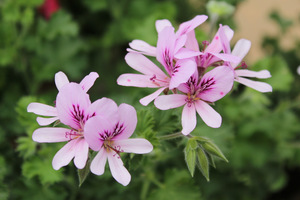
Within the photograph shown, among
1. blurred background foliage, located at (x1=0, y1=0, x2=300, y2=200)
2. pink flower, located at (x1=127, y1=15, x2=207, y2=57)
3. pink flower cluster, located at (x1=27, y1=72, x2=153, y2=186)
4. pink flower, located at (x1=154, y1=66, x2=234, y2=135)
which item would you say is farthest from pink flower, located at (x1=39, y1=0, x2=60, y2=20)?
pink flower, located at (x1=154, y1=66, x2=234, y2=135)

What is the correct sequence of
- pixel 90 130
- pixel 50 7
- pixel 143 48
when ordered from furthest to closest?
pixel 50 7, pixel 143 48, pixel 90 130

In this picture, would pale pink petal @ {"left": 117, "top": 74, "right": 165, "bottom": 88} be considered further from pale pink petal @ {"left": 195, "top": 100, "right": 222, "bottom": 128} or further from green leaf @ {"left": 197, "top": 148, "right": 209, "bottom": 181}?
green leaf @ {"left": 197, "top": 148, "right": 209, "bottom": 181}

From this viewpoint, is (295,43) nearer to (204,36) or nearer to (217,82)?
(204,36)

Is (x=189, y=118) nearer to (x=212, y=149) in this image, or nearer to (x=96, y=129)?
(x=212, y=149)

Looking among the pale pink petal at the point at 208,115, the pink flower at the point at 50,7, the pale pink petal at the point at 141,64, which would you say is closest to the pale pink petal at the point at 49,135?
the pale pink petal at the point at 141,64

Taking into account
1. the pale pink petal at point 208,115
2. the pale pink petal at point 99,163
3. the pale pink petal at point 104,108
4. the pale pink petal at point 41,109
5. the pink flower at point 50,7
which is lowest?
the pale pink petal at point 208,115

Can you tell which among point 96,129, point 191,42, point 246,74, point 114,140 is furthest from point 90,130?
point 246,74

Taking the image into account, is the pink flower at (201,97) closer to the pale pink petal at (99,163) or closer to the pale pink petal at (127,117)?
the pale pink petal at (127,117)
